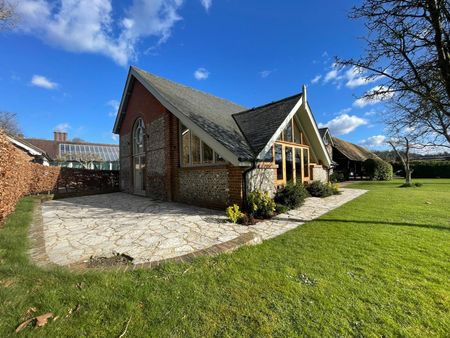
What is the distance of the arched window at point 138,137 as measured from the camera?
42.8 feet

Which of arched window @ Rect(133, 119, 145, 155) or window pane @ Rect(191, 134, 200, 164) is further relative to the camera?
arched window @ Rect(133, 119, 145, 155)

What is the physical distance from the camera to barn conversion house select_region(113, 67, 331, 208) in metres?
7.80

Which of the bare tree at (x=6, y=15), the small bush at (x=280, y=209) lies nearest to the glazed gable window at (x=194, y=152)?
Result: the small bush at (x=280, y=209)

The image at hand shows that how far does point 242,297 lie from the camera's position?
2748mm

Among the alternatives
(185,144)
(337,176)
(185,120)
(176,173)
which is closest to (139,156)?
A: (176,173)

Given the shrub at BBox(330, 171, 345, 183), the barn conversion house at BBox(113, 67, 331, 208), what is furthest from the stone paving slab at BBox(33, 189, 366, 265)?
the shrub at BBox(330, 171, 345, 183)

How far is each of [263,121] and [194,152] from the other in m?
3.42

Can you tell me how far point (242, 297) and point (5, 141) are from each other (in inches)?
302

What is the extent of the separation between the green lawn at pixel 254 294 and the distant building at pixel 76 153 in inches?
1297

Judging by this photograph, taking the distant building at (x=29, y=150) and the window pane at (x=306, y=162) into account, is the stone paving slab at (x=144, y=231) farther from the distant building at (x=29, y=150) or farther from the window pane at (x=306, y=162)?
the distant building at (x=29, y=150)

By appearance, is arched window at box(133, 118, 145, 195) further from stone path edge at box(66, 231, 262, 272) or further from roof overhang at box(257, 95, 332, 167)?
stone path edge at box(66, 231, 262, 272)

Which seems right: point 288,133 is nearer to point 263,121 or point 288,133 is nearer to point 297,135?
point 297,135

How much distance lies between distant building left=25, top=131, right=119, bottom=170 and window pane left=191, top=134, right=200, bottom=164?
28.9 m

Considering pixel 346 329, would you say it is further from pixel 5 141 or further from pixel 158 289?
pixel 5 141
